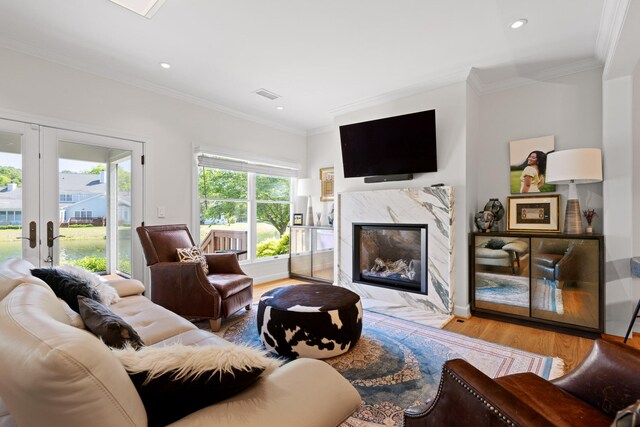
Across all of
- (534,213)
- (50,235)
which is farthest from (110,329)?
(534,213)

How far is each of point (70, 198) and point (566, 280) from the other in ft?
15.2

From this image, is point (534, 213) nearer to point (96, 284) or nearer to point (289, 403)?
point (289, 403)

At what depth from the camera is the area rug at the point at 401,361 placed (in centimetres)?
176

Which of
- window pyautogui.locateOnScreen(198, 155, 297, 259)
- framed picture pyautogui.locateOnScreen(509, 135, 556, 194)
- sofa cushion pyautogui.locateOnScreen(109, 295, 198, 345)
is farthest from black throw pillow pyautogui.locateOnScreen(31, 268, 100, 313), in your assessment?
framed picture pyautogui.locateOnScreen(509, 135, 556, 194)

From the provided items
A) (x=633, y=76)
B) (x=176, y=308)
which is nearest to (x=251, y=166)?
(x=176, y=308)

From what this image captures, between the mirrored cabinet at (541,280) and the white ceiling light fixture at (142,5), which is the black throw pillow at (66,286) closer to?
the white ceiling light fixture at (142,5)

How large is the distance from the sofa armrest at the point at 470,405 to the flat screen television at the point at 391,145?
8.54ft

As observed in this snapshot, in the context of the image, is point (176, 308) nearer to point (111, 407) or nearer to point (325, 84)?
point (111, 407)

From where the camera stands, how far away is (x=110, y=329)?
3.81 feet

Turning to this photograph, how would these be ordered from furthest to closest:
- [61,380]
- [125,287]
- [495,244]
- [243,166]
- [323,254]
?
[323,254] → [243,166] → [495,244] → [125,287] → [61,380]

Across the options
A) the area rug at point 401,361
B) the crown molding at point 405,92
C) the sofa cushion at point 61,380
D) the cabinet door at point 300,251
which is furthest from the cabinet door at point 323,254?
the sofa cushion at point 61,380

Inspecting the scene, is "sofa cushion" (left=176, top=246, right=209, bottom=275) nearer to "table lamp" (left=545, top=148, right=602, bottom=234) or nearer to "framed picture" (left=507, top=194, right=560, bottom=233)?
"framed picture" (left=507, top=194, right=560, bottom=233)

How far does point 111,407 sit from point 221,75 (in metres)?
3.18

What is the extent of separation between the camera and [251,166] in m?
4.46
